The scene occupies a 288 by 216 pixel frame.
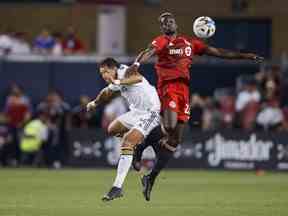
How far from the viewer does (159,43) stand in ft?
56.5

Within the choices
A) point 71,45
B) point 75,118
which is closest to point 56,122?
point 75,118

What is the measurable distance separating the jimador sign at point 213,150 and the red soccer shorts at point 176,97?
31.9 feet

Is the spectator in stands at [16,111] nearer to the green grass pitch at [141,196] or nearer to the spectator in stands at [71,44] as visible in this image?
the spectator in stands at [71,44]

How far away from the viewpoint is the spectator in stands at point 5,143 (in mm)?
29000

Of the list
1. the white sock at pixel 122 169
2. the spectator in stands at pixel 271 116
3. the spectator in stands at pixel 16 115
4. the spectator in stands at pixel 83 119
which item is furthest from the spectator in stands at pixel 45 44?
the white sock at pixel 122 169

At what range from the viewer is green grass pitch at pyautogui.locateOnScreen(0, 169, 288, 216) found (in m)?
15.9

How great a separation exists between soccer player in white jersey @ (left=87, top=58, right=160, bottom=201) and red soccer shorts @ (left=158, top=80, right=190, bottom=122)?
283 mm

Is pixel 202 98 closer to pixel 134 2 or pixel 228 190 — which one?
pixel 134 2

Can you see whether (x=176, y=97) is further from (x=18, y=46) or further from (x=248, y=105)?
(x=18, y=46)

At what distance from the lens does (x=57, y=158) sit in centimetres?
2884

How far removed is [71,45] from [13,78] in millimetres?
1748

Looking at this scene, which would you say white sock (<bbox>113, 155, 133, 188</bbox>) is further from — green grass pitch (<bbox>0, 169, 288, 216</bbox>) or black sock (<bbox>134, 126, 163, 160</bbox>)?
black sock (<bbox>134, 126, 163, 160</bbox>)

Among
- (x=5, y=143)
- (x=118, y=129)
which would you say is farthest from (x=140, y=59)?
(x=5, y=143)

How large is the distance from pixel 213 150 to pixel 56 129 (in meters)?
3.97
